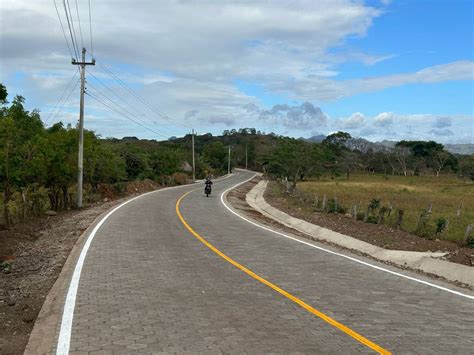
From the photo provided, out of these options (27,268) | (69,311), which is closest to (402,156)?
(27,268)

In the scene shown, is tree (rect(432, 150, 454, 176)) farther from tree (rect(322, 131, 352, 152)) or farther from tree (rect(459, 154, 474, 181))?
tree (rect(322, 131, 352, 152))

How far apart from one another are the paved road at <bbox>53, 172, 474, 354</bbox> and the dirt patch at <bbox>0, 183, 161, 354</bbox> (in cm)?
74

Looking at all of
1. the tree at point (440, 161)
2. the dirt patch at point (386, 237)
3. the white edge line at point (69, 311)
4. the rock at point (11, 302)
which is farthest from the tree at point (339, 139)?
the rock at point (11, 302)

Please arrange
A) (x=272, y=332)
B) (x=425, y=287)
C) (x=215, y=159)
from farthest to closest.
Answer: (x=215, y=159), (x=425, y=287), (x=272, y=332)

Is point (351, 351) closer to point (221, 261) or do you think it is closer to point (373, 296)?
point (373, 296)

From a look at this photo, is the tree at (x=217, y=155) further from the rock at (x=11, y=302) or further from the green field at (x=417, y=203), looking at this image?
the rock at (x=11, y=302)

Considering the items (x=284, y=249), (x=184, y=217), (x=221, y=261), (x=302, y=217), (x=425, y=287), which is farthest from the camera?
(x=302, y=217)

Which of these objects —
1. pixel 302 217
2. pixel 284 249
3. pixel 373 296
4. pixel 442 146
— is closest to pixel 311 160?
pixel 302 217

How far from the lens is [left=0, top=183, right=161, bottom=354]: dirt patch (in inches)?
269

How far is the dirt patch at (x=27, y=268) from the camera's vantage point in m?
6.84

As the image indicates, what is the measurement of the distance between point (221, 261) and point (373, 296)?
4.03 meters

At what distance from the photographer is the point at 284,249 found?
44.9 ft

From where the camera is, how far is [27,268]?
11164mm

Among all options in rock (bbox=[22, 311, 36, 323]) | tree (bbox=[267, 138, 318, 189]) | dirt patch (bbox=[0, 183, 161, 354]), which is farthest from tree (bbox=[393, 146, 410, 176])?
rock (bbox=[22, 311, 36, 323])
